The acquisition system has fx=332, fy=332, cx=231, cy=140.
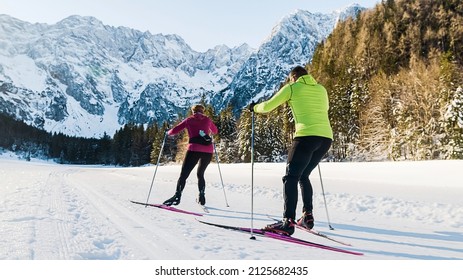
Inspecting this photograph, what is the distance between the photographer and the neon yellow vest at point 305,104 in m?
4.97

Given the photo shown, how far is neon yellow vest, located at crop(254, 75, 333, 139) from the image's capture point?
4.97 m

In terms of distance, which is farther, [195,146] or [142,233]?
[195,146]

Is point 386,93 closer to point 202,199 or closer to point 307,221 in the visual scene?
point 202,199

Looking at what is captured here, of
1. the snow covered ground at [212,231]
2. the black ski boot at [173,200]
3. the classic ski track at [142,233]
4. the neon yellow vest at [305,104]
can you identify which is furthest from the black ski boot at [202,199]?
the neon yellow vest at [305,104]

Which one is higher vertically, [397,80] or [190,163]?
[397,80]

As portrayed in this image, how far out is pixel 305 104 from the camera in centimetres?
502

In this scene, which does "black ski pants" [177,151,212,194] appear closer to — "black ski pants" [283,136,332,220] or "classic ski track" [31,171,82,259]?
"classic ski track" [31,171,82,259]

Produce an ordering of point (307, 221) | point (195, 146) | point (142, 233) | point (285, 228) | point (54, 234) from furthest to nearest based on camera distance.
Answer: point (195, 146) → point (307, 221) → point (285, 228) → point (142, 233) → point (54, 234)

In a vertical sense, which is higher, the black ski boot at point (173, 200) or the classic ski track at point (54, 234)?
the black ski boot at point (173, 200)

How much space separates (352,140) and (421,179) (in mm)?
37560

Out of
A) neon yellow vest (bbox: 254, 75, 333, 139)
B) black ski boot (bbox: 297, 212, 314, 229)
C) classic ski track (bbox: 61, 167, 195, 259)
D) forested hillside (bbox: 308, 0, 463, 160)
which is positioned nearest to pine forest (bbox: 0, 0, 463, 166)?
forested hillside (bbox: 308, 0, 463, 160)

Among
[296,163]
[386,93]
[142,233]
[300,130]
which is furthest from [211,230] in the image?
[386,93]

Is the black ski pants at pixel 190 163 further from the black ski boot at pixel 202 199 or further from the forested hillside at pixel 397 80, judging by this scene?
the forested hillside at pixel 397 80
